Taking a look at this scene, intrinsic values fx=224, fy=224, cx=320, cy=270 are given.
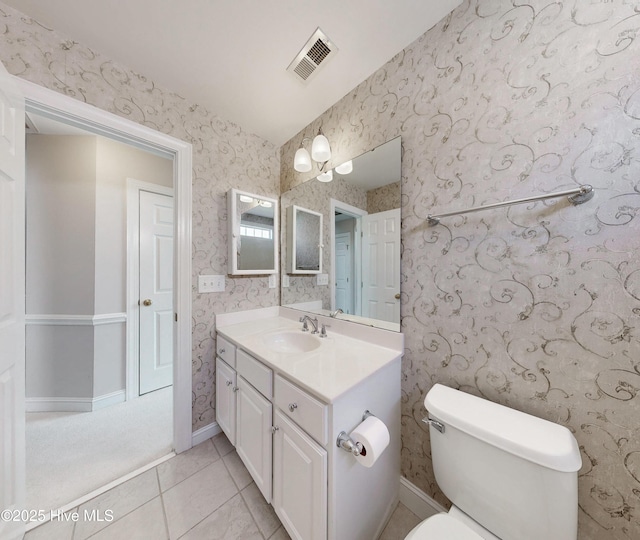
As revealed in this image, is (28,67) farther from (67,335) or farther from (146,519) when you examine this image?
(146,519)

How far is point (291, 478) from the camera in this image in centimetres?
94

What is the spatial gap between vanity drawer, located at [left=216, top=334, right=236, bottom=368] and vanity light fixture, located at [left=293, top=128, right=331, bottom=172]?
133 centimetres

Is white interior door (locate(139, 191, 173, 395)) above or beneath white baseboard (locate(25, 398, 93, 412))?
above

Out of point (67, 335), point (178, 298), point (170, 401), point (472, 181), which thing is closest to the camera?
point (472, 181)

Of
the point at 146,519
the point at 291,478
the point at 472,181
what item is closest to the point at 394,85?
the point at 472,181

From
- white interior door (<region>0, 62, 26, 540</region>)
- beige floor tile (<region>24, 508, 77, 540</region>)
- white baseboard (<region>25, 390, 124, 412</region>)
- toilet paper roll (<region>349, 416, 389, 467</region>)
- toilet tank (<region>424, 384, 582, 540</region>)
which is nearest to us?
toilet tank (<region>424, 384, 582, 540</region>)

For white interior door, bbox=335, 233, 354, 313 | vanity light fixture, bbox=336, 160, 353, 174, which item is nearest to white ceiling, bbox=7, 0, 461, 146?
vanity light fixture, bbox=336, 160, 353, 174

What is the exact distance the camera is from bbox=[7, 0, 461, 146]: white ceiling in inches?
39.6

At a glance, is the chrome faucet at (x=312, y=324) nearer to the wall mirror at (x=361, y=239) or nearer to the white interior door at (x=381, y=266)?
the wall mirror at (x=361, y=239)

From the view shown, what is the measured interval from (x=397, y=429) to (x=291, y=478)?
0.57 metres

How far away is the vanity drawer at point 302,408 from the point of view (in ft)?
2.63

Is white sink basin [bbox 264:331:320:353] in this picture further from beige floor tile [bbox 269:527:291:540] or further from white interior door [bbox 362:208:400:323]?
beige floor tile [bbox 269:527:291:540]

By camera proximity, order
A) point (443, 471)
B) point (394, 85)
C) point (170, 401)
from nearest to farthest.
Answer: point (443, 471) → point (394, 85) → point (170, 401)

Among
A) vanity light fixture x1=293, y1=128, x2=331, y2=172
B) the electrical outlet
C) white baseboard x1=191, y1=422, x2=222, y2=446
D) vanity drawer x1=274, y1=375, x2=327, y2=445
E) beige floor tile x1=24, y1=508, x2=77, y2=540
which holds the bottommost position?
A: beige floor tile x1=24, y1=508, x2=77, y2=540
